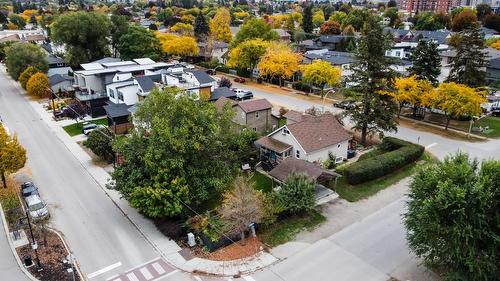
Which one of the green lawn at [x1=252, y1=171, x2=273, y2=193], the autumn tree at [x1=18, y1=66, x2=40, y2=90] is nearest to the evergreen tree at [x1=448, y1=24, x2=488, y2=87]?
the green lawn at [x1=252, y1=171, x2=273, y2=193]

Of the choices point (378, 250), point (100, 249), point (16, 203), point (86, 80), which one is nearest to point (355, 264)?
point (378, 250)

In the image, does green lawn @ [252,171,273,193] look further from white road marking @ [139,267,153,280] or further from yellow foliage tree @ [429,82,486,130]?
yellow foliage tree @ [429,82,486,130]

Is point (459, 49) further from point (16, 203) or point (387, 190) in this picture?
point (16, 203)

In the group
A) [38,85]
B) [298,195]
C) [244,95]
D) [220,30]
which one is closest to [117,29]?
[38,85]

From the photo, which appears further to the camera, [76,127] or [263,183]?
[76,127]

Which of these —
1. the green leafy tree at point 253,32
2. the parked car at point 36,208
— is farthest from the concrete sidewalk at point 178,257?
the green leafy tree at point 253,32

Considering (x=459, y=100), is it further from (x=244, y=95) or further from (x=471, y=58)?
(x=244, y=95)
